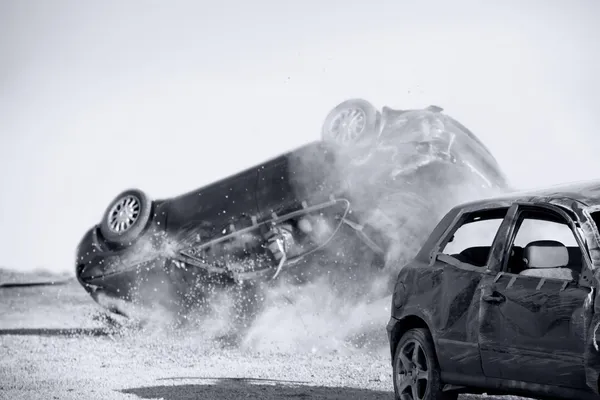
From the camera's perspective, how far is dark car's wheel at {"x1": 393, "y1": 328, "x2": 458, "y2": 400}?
6332mm

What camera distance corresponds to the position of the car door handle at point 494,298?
18.8 feet

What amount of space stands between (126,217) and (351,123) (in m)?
4.07

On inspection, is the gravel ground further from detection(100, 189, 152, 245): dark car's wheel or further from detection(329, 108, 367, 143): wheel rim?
detection(329, 108, 367, 143): wheel rim

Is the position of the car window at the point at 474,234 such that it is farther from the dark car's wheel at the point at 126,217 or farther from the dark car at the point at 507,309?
the dark car's wheel at the point at 126,217

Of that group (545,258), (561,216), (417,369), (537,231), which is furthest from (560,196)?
(537,231)

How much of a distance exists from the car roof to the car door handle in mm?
617

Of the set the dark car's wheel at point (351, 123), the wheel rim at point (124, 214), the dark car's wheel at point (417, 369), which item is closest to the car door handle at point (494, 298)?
the dark car's wheel at point (417, 369)

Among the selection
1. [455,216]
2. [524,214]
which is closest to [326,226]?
[455,216]

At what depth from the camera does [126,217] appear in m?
13.9

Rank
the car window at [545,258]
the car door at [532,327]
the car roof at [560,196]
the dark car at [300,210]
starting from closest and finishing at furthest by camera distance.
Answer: the car door at [532,327]
the car window at [545,258]
the car roof at [560,196]
the dark car at [300,210]

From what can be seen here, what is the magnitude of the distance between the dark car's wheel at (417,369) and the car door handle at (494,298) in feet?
2.37

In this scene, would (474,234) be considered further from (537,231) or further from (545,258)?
(545,258)

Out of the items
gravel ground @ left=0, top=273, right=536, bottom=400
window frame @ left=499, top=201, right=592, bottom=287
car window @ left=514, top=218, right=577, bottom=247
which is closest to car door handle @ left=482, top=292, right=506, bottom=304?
window frame @ left=499, top=201, right=592, bottom=287

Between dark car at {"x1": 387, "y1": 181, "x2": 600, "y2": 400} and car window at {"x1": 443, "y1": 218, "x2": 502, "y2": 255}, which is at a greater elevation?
dark car at {"x1": 387, "y1": 181, "x2": 600, "y2": 400}
